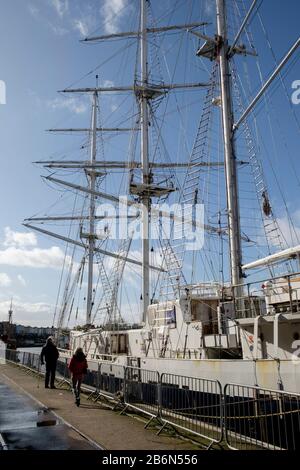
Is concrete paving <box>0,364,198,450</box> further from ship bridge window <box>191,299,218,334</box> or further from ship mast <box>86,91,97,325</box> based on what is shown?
ship mast <box>86,91,97,325</box>

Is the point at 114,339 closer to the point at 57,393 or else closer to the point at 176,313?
the point at 176,313

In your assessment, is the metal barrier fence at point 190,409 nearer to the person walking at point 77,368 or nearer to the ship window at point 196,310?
the person walking at point 77,368

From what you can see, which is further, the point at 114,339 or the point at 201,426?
the point at 114,339

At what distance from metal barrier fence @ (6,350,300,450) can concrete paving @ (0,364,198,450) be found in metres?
0.47

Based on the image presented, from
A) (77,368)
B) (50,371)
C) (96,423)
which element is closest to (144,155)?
(50,371)

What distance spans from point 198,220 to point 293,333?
42.6ft

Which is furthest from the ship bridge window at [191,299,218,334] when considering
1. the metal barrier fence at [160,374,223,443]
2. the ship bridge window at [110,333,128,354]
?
the ship bridge window at [110,333,128,354]

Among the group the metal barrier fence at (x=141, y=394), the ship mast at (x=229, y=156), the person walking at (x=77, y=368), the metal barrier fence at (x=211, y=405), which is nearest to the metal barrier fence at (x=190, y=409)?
the metal barrier fence at (x=211, y=405)

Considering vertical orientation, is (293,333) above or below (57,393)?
above

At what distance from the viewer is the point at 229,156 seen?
19062 mm

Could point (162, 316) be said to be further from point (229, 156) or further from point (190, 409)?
point (190, 409)

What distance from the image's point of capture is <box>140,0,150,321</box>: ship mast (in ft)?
91.4
